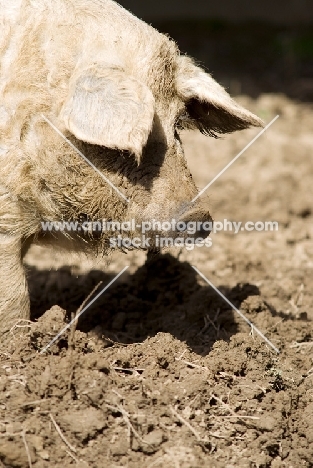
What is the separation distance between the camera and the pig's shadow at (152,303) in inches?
175

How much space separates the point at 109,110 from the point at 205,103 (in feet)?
3.18

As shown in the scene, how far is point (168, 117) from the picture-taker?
385 cm

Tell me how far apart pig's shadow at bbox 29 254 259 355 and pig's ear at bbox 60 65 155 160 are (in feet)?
4.70

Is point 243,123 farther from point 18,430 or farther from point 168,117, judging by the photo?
point 18,430

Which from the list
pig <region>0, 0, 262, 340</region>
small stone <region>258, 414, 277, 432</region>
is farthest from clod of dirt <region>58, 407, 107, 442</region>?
pig <region>0, 0, 262, 340</region>

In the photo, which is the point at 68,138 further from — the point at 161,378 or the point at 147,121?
the point at 161,378

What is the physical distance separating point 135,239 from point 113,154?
1.62 ft

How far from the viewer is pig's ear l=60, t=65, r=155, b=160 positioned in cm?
325

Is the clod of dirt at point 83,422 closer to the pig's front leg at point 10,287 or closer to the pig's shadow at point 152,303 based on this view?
the pig's front leg at point 10,287

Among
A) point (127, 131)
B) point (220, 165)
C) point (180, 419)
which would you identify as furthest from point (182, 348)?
point (220, 165)

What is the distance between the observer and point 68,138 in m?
3.66

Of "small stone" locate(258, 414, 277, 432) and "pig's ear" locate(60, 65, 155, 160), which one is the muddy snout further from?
"small stone" locate(258, 414, 277, 432)

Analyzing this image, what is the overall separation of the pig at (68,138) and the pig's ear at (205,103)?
0.03 metres

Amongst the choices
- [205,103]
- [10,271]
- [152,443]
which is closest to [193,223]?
[205,103]
